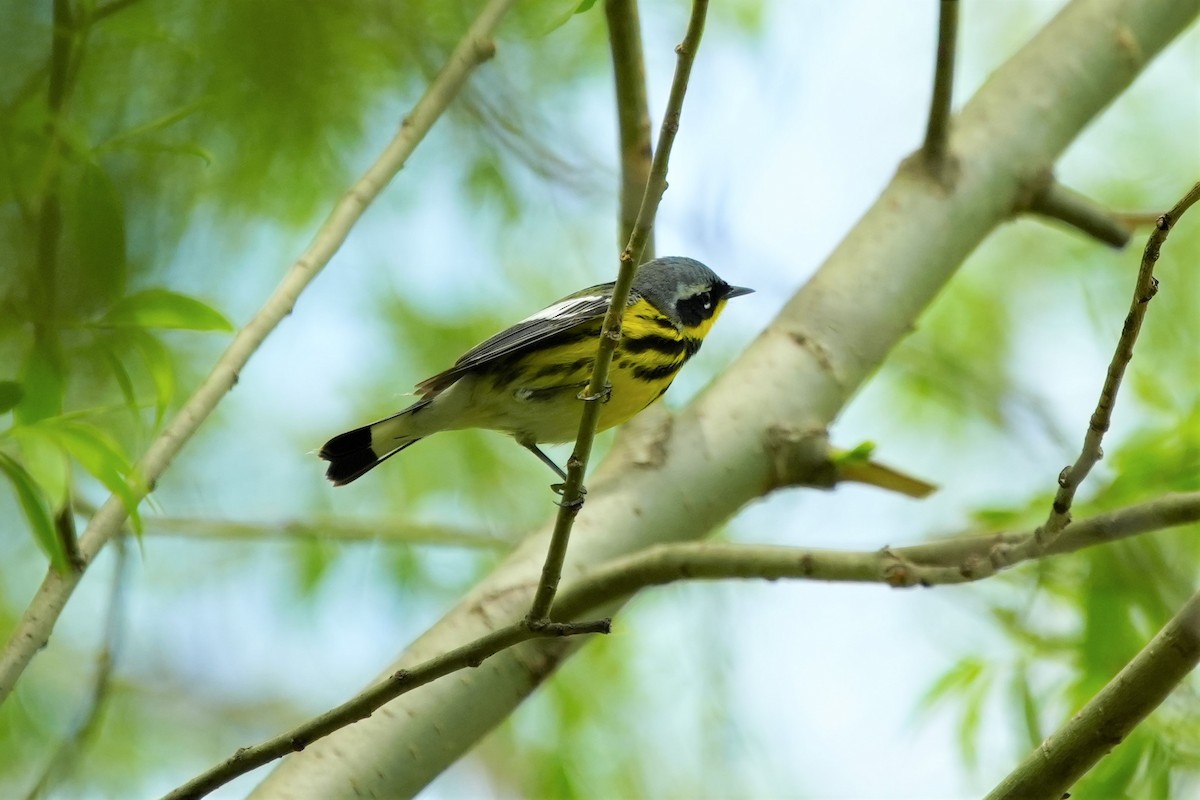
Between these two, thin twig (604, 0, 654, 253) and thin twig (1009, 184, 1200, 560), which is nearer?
thin twig (1009, 184, 1200, 560)

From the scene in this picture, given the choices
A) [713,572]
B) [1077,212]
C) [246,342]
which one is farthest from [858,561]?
[1077,212]

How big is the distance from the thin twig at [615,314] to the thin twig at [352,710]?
75 millimetres

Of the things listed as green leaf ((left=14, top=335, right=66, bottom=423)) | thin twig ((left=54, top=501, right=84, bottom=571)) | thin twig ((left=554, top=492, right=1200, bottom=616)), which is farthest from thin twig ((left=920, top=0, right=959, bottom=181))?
thin twig ((left=54, top=501, right=84, bottom=571))

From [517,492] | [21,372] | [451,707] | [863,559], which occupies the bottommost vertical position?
[863,559]

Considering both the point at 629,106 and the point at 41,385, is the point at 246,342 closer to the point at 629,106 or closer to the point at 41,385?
the point at 41,385

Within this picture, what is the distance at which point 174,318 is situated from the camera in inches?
86.4

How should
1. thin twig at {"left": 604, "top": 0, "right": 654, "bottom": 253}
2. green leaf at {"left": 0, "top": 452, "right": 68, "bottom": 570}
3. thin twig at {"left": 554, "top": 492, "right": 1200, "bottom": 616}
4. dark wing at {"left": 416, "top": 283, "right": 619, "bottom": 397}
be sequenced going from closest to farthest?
green leaf at {"left": 0, "top": 452, "right": 68, "bottom": 570} < thin twig at {"left": 554, "top": 492, "right": 1200, "bottom": 616} < thin twig at {"left": 604, "top": 0, "right": 654, "bottom": 253} < dark wing at {"left": 416, "top": 283, "right": 619, "bottom": 397}

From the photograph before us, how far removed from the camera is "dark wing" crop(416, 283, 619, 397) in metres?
3.48

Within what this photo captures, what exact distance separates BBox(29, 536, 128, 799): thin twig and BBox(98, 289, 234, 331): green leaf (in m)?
1.05

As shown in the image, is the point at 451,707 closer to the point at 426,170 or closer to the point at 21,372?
the point at 21,372

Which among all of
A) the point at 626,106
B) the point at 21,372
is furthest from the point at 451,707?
the point at 626,106

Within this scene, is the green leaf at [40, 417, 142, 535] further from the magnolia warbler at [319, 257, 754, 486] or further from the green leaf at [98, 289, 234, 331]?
the magnolia warbler at [319, 257, 754, 486]

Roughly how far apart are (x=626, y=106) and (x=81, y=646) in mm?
4570

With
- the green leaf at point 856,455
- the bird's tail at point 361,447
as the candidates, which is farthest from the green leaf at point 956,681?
the bird's tail at point 361,447
